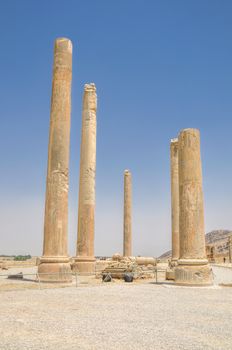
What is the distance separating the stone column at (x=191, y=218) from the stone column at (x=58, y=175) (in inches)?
194

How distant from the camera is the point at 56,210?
54.4ft

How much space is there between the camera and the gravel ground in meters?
5.95

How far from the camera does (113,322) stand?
25.1 feet

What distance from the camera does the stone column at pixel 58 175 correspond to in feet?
53.0

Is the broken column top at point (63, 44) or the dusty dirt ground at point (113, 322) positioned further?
the broken column top at point (63, 44)

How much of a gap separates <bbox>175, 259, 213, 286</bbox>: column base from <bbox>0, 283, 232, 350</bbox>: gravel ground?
3.62 m

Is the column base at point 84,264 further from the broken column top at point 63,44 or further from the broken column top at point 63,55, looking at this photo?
the broken column top at point 63,44

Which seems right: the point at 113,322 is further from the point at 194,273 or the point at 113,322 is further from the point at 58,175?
the point at 58,175

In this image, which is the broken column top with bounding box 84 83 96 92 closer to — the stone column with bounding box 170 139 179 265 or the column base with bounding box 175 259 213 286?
the stone column with bounding box 170 139 179 265

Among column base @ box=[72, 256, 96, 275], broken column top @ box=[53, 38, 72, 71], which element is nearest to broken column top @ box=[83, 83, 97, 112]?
broken column top @ box=[53, 38, 72, 71]

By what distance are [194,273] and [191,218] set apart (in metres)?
2.28

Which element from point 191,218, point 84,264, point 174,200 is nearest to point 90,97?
point 174,200

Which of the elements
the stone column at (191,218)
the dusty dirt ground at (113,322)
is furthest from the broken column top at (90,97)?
the dusty dirt ground at (113,322)

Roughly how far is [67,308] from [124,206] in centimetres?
2643
